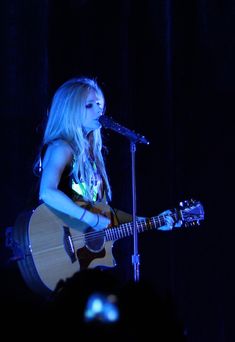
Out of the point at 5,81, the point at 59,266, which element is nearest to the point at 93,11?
the point at 5,81

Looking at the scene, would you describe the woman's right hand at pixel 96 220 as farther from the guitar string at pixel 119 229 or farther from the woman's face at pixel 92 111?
the woman's face at pixel 92 111

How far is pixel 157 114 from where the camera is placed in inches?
126

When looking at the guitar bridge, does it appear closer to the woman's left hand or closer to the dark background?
the woman's left hand

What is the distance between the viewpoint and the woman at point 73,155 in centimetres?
243

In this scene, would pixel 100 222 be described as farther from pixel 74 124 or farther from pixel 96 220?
pixel 74 124

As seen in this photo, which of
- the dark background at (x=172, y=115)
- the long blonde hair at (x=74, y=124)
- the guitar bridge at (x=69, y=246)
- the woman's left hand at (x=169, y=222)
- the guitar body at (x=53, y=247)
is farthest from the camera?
the dark background at (x=172, y=115)

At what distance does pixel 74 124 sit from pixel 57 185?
1.02 feet

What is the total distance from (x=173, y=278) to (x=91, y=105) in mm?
1201

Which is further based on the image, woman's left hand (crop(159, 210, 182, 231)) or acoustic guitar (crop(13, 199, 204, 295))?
woman's left hand (crop(159, 210, 182, 231))

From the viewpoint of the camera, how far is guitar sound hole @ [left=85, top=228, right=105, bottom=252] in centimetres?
249

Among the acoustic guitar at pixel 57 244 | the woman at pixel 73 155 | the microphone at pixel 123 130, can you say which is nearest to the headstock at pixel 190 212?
the acoustic guitar at pixel 57 244

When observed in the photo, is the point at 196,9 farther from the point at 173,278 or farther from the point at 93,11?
the point at 173,278

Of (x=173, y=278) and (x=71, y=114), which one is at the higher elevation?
(x=71, y=114)

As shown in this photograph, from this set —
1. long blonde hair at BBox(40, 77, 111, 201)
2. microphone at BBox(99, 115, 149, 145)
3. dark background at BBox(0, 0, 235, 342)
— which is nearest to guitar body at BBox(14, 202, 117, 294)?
long blonde hair at BBox(40, 77, 111, 201)
